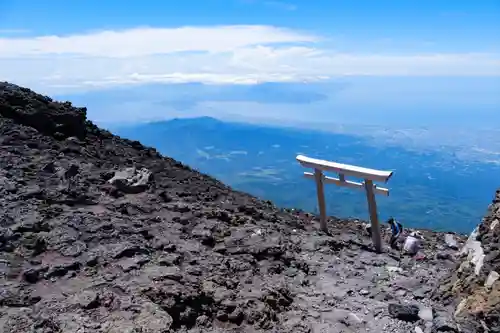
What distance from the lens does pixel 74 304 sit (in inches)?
299

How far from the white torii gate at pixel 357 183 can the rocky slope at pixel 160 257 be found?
60cm

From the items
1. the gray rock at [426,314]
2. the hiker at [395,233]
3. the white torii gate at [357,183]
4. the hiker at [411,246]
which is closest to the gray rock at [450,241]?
the hiker at [395,233]

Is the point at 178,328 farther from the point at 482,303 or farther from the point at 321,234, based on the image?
the point at 321,234

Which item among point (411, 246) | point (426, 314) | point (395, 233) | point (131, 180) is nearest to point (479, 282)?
point (426, 314)

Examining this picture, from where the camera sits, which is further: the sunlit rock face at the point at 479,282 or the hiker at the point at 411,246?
the hiker at the point at 411,246

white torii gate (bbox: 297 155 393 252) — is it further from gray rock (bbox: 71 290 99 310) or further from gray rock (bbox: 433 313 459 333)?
gray rock (bbox: 71 290 99 310)

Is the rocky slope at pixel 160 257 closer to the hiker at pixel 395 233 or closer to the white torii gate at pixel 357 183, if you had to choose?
the white torii gate at pixel 357 183

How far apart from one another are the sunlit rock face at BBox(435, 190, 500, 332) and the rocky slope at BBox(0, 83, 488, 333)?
13 centimetres

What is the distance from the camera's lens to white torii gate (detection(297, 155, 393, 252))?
42.2 ft

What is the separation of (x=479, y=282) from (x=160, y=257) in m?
6.01

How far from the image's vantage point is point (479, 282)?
9.45 metres

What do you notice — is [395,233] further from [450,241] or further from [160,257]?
[160,257]

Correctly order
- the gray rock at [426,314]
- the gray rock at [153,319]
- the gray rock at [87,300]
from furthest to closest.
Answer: the gray rock at [426,314], the gray rock at [87,300], the gray rock at [153,319]

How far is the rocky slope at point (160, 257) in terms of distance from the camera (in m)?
7.99
